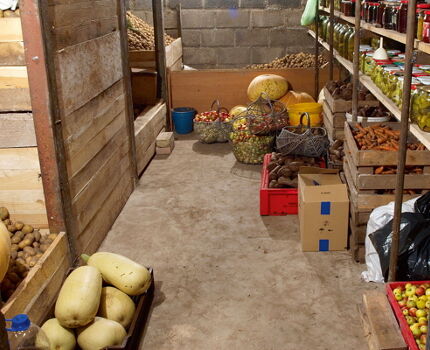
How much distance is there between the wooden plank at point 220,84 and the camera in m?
6.80

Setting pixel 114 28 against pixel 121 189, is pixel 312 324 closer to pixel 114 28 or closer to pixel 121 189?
pixel 121 189

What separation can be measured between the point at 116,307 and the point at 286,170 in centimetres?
204

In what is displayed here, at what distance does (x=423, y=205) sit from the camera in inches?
118

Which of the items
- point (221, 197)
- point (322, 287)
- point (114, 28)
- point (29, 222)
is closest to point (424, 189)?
point (322, 287)

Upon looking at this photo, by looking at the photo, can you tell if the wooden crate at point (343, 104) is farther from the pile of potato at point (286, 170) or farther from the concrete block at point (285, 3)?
the concrete block at point (285, 3)

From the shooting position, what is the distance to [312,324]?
9.36 feet

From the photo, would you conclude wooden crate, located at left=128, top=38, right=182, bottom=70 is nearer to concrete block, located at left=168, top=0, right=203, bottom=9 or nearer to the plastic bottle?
concrete block, located at left=168, top=0, right=203, bottom=9

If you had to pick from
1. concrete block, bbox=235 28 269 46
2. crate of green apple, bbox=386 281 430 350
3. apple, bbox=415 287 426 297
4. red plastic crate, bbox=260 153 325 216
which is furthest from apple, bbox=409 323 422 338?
concrete block, bbox=235 28 269 46

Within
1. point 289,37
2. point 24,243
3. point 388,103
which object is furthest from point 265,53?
point 24,243

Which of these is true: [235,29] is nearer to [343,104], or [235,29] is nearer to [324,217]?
[343,104]

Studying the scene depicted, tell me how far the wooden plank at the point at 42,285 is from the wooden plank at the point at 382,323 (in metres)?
1.64

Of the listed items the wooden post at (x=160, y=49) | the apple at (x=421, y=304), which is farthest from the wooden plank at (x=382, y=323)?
the wooden post at (x=160, y=49)

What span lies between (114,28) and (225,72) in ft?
8.99

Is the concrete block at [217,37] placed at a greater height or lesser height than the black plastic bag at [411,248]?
greater
